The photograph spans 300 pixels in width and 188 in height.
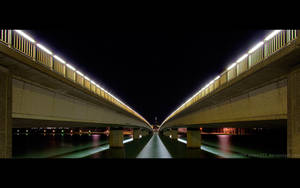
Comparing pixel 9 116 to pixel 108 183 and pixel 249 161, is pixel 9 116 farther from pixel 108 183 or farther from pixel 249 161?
pixel 249 161

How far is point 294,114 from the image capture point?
1038 centimetres

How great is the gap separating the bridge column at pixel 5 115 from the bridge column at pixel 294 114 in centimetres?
1106

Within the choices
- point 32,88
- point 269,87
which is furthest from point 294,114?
point 32,88

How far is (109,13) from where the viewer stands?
3.03m

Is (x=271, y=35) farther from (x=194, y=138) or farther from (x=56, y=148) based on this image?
(x=56, y=148)

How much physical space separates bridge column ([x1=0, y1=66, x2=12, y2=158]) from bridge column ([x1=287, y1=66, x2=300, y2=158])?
436 inches

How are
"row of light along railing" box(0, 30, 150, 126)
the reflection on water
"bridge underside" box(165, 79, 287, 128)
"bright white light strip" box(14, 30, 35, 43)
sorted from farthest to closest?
the reflection on water, "bright white light strip" box(14, 30, 35, 43), "bridge underside" box(165, 79, 287, 128), "row of light along railing" box(0, 30, 150, 126)

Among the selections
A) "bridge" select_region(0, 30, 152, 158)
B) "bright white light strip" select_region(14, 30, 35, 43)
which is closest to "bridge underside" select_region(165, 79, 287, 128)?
"bridge" select_region(0, 30, 152, 158)

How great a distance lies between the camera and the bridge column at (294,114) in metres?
10.2

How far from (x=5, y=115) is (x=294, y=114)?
37.5 ft

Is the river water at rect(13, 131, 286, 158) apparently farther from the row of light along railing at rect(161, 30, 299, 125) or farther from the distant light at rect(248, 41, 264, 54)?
the distant light at rect(248, 41, 264, 54)

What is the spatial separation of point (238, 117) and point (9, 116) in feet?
46.6

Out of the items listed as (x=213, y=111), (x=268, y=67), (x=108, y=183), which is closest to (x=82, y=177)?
(x=108, y=183)

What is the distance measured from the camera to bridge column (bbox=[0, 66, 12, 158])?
33.6 feet
